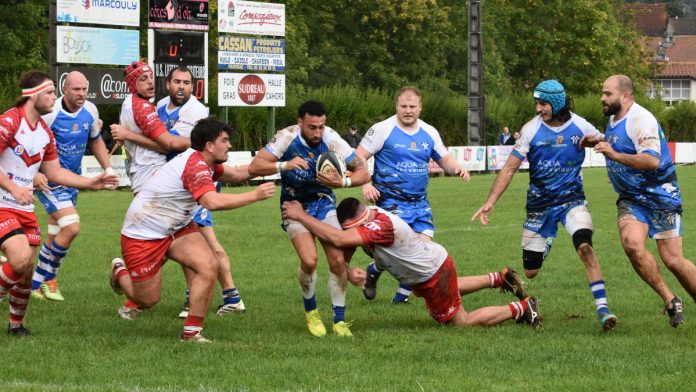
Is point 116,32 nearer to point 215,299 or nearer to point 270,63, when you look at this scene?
point 270,63

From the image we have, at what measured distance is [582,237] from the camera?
10.1 metres

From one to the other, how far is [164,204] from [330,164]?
4.42ft

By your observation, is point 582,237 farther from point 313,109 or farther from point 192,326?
point 192,326

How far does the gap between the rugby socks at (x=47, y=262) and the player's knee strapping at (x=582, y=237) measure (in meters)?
4.87

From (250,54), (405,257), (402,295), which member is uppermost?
(250,54)

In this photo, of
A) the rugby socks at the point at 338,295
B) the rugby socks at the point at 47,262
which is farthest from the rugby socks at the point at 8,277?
the rugby socks at the point at 338,295

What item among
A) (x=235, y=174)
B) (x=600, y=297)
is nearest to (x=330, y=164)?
(x=235, y=174)

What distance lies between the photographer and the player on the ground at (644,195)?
382 inches

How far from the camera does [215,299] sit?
39.1ft

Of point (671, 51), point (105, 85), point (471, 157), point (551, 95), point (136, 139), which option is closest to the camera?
point (551, 95)

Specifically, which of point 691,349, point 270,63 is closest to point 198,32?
point 270,63

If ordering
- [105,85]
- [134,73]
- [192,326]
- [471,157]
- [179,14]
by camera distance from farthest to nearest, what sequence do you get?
[471,157], [105,85], [179,14], [134,73], [192,326]

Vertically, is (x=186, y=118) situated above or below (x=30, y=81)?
below

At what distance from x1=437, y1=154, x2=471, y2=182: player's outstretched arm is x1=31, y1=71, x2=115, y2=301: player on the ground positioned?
10.5ft
